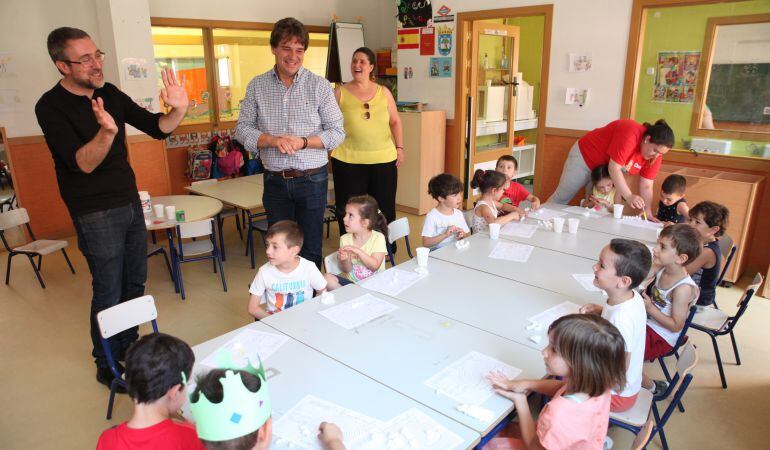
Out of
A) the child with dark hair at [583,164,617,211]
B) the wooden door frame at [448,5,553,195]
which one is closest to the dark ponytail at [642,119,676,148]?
the child with dark hair at [583,164,617,211]

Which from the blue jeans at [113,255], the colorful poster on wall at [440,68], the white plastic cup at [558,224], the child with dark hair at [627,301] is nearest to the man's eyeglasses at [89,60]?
the blue jeans at [113,255]

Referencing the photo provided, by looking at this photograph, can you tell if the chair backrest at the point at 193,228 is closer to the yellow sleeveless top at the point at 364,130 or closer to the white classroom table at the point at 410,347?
the yellow sleeveless top at the point at 364,130

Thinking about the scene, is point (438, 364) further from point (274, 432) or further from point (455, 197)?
point (455, 197)

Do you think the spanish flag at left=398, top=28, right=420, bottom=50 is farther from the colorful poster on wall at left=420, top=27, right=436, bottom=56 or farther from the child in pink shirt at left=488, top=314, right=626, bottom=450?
the child in pink shirt at left=488, top=314, right=626, bottom=450

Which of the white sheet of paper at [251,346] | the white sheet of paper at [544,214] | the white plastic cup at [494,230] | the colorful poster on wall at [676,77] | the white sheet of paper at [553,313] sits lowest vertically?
the white sheet of paper at [553,313]

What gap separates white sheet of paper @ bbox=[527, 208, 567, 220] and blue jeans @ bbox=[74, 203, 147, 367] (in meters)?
2.56

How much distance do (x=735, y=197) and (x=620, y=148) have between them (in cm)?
109

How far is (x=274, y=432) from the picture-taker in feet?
4.78

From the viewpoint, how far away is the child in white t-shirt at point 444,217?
3.36 m

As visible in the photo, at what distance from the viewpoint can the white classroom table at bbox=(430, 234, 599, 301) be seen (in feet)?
8.20

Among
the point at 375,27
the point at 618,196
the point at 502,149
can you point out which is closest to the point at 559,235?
the point at 618,196

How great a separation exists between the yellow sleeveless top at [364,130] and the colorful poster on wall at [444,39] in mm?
2138

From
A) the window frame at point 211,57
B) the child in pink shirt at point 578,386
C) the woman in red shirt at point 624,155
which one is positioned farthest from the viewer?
the window frame at point 211,57

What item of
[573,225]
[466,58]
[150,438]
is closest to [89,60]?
[150,438]
